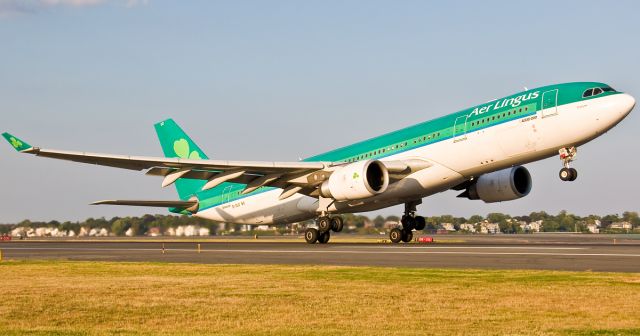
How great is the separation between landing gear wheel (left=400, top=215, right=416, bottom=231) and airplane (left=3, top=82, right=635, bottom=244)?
0.01m

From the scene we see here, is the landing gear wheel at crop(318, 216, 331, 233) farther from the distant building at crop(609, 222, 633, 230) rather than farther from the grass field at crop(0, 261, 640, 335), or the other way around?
the distant building at crop(609, 222, 633, 230)

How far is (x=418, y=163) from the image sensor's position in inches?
1471

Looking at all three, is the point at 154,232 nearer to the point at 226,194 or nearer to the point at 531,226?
the point at 226,194

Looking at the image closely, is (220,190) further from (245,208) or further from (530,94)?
(530,94)

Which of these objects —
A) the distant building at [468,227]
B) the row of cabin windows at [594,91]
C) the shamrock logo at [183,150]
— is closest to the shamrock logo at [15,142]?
the shamrock logo at [183,150]

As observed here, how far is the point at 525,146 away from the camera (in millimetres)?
34094

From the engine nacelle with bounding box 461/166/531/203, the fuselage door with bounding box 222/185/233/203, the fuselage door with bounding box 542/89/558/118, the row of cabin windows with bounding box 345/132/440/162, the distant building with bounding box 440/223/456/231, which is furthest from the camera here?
the distant building with bounding box 440/223/456/231

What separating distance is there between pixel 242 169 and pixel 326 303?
24925 mm

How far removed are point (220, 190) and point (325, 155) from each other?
8630 millimetres

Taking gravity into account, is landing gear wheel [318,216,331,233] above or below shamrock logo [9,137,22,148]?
below

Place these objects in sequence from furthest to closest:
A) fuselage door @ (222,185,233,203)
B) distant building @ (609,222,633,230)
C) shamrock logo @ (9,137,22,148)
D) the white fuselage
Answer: distant building @ (609,222,633,230)
fuselage door @ (222,185,233,203)
shamrock logo @ (9,137,22,148)
the white fuselage

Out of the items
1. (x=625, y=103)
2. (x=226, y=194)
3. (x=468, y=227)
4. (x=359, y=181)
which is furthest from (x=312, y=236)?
(x=468, y=227)

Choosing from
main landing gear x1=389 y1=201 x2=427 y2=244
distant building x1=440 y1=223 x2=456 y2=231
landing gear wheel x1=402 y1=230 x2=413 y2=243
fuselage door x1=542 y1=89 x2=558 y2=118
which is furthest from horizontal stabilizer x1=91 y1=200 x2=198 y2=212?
distant building x1=440 y1=223 x2=456 y2=231

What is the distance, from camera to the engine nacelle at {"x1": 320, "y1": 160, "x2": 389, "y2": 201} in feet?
118
